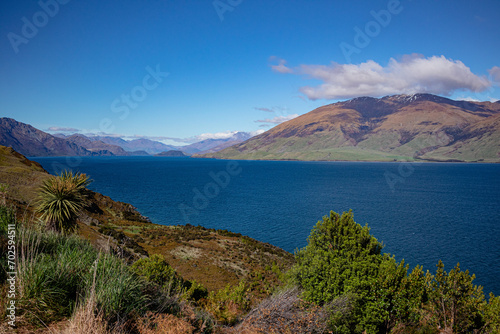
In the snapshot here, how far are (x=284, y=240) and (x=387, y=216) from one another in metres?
35.9

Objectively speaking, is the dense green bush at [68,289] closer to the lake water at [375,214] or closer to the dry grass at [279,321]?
the dry grass at [279,321]

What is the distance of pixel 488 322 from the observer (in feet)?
63.2

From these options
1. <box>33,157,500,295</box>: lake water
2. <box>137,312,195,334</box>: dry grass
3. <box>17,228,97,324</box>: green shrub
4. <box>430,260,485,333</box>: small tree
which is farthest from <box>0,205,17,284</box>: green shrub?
<box>33,157,500,295</box>: lake water

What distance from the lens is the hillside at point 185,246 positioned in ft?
114

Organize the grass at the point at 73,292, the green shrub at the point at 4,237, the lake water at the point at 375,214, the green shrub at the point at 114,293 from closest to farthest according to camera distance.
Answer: the grass at the point at 73,292 < the green shrub at the point at 114,293 < the green shrub at the point at 4,237 < the lake water at the point at 375,214

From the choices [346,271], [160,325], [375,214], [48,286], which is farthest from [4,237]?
[375,214]

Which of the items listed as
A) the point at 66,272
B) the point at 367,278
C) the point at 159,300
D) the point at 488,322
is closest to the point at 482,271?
the point at 488,322

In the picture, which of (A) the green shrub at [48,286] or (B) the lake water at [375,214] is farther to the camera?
(B) the lake water at [375,214]

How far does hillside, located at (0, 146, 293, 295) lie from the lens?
3481cm

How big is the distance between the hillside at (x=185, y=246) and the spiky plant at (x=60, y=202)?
8623 millimetres

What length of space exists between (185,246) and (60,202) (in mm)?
26233

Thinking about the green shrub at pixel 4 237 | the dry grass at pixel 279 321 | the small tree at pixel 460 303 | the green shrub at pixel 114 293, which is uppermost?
the green shrub at pixel 4 237

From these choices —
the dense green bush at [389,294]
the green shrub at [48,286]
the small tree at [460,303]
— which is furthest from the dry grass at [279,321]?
the small tree at [460,303]

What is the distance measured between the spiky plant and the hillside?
8.62 meters
